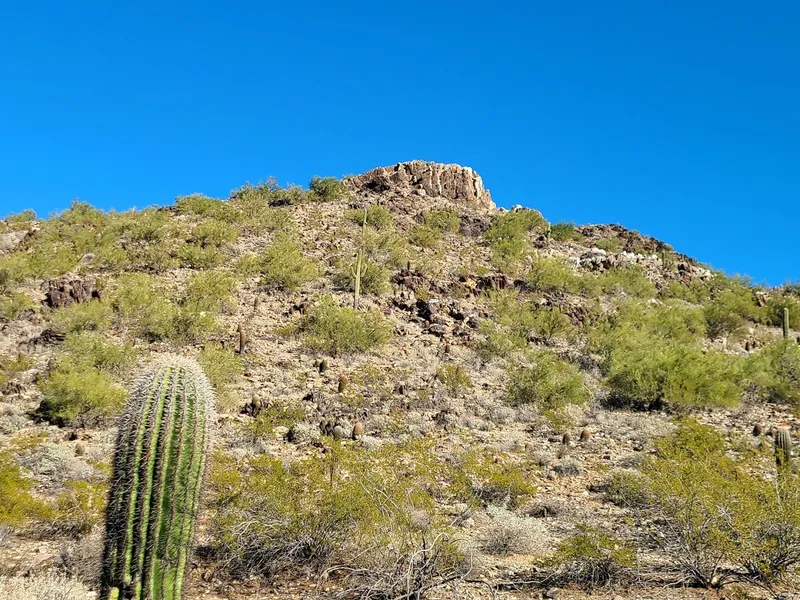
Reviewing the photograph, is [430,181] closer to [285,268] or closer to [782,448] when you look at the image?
[285,268]

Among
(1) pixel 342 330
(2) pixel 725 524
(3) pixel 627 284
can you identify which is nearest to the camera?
(2) pixel 725 524

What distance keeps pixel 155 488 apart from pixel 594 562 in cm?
405

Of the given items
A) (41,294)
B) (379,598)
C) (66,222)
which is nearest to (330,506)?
(379,598)

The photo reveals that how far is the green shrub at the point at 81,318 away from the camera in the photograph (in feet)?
53.0

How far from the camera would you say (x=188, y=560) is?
449 centimetres

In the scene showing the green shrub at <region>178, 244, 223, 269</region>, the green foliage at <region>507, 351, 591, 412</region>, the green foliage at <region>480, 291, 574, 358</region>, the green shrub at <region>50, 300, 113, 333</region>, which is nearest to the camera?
the green foliage at <region>507, 351, 591, 412</region>

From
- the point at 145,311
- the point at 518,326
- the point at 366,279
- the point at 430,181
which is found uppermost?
the point at 430,181

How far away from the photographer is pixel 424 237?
29344mm

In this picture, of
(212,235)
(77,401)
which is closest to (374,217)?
(212,235)

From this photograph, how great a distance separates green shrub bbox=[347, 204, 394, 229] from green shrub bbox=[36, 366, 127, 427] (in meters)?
19.5

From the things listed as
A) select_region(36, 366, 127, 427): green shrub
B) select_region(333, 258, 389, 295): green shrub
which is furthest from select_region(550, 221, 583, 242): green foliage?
select_region(36, 366, 127, 427): green shrub

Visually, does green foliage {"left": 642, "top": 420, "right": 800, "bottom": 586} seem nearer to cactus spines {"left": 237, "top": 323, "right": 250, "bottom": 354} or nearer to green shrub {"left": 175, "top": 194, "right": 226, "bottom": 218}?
cactus spines {"left": 237, "top": 323, "right": 250, "bottom": 354}

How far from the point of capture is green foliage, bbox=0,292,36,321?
17.3 m

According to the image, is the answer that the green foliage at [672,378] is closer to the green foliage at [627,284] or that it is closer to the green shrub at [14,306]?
the green foliage at [627,284]
